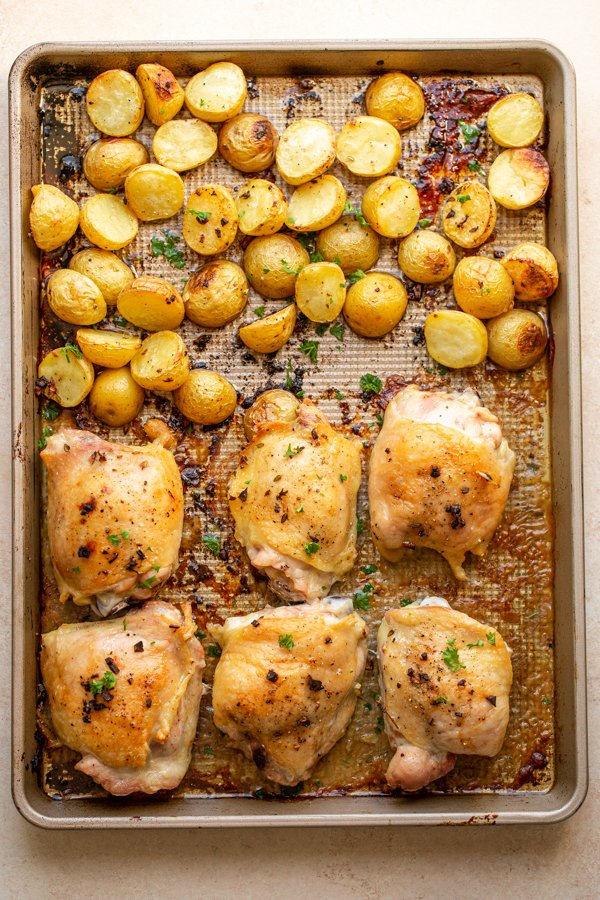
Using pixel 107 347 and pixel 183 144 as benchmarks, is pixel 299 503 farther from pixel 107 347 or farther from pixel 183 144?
pixel 183 144

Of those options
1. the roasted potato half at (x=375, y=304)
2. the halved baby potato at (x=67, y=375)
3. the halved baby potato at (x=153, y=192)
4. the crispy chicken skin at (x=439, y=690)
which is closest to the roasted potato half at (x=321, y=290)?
the roasted potato half at (x=375, y=304)

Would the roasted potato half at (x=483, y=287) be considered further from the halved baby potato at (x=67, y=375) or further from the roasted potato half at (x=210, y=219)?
the halved baby potato at (x=67, y=375)

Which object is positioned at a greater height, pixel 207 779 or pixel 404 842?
pixel 207 779

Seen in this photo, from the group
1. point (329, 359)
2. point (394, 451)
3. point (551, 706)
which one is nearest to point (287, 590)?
point (394, 451)

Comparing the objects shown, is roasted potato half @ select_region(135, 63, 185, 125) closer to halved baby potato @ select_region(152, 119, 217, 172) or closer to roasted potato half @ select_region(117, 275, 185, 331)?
halved baby potato @ select_region(152, 119, 217, 172)

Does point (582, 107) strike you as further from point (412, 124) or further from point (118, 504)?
point (118, 504)

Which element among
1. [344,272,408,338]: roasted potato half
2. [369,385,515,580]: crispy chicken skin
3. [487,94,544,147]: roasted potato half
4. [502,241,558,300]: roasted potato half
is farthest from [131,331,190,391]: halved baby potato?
[487,94,544,147]: roasted potato half

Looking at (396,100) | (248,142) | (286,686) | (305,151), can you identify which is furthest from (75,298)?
(286,686)
